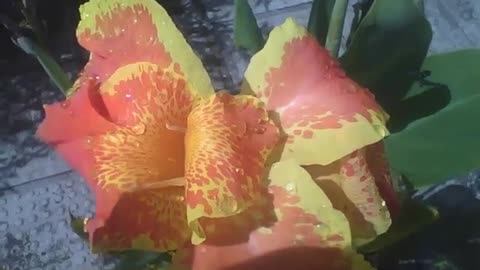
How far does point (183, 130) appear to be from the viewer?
10.4 inches

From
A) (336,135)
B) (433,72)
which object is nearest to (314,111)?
(336,135)

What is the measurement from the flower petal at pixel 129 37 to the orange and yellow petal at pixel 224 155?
0.02 meters

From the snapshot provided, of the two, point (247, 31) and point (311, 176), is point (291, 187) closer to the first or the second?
point (311, 176)

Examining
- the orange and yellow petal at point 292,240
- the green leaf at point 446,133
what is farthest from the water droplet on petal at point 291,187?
the green leaf at point 446,133

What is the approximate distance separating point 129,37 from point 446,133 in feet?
0.47

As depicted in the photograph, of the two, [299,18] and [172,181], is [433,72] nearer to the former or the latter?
[172,181]

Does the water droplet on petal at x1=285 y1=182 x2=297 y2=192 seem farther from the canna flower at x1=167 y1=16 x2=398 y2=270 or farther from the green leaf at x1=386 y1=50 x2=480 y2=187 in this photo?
the green leaf at x1=386 y1=50 x2=480 y2=187

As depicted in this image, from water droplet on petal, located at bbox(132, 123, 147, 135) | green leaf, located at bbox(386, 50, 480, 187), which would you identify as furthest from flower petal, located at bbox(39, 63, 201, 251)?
green leaf, located at bbox(386, 50, 480, 187)

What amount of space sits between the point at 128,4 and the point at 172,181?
0.06 m

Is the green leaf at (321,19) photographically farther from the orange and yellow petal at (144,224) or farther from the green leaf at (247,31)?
the orange and yellow petal at (144,224)

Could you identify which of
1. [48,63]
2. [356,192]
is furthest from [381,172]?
[48,63]

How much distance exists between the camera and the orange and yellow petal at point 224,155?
0.79 ft

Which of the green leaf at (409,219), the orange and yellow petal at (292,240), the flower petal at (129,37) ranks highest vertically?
the flower petal at (129,37)

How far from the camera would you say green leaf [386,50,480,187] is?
33 cm
